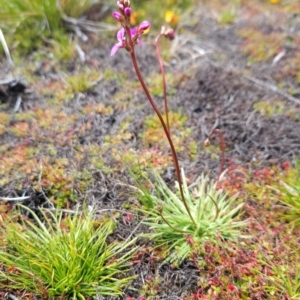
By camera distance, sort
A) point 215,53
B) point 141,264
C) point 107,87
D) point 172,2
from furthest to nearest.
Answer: point 172,2 < point 215,53 < point 107,87 < point 141,264

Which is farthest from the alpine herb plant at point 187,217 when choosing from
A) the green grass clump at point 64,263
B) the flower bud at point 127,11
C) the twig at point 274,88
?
the twig at point 274,88

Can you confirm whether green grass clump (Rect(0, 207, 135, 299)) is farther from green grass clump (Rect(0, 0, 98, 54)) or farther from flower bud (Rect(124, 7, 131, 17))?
green grass clump (Rect(0, 0, 98, 54))

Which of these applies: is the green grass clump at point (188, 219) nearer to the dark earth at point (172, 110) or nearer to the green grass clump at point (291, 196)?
the dark earth at point (172, 110)

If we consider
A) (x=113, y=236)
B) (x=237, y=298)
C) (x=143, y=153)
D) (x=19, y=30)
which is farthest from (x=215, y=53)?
(x=237, y=298)

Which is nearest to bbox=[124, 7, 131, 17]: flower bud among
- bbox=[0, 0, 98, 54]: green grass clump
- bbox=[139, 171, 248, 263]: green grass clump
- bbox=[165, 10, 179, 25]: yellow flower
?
bbox=[139, 171, 248, 263]: green grass clump

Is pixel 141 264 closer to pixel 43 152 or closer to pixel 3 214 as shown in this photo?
pixel 3 214

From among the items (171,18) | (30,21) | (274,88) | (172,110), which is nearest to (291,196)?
(172,110)
